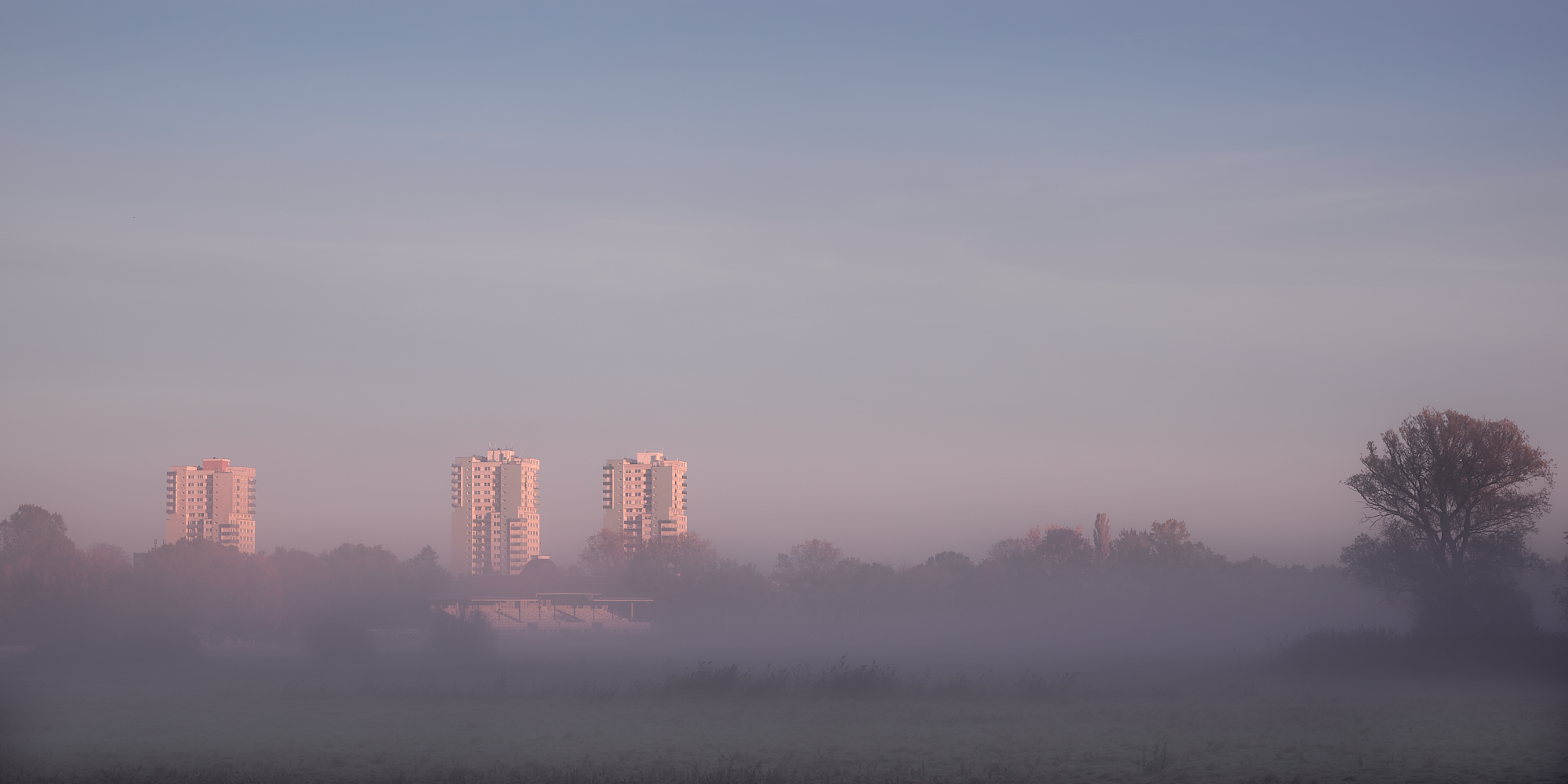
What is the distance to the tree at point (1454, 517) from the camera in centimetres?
5619

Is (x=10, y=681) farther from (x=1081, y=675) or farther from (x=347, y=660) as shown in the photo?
(x=1081, y=675)

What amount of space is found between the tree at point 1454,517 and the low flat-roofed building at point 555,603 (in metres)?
98.2

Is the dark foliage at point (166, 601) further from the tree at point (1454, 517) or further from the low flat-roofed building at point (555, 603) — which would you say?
the tree at point (1454, 517)

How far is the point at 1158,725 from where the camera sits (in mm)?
33562

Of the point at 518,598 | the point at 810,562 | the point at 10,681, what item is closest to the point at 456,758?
the point at 10,681

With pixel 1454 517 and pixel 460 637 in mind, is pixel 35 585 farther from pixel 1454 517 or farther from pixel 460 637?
pixel 1454 517

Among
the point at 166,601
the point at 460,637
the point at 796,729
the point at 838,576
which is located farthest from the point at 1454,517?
the point at 838,576

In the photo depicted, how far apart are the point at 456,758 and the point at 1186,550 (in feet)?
515

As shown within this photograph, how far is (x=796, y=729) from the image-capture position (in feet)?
111

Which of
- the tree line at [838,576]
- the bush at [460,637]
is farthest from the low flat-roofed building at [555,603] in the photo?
the bush at [460,637]

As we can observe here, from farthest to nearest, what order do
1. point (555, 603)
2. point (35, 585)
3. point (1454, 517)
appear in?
point (555, 603) → point (35, 585) → point (1454, 517)

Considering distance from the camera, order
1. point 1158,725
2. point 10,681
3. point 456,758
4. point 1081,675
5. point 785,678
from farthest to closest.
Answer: point 10,681 < point 1081,675 < point 785,678 < point 1158,725 < point 456,758

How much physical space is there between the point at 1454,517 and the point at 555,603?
120 metres

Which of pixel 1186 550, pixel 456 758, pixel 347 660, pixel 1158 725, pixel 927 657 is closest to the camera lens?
pixel 456 758
